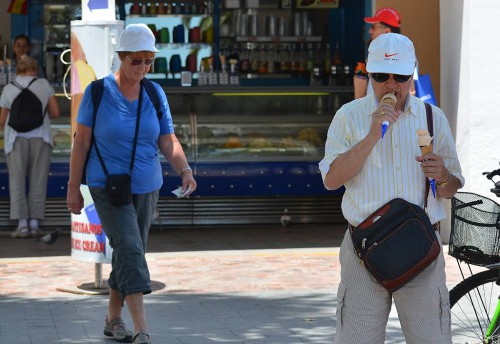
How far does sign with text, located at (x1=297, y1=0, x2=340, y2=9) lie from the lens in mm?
16328

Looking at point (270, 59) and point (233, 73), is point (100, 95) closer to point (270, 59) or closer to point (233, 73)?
point (233, 73)

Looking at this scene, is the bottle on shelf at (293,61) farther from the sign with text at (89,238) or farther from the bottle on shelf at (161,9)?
the sign with text at (89,238)

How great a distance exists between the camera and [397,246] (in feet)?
15.5

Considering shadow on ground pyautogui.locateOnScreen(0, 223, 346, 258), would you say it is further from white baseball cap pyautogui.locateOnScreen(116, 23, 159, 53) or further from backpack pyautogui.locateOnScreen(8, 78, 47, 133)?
white baseball cap pyautogui.locateOnScreen(116, 23, 159, 53)

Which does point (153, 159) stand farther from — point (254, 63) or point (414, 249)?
point (254, 63)

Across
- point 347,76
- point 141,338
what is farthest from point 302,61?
point 141,338

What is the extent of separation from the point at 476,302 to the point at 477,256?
1.85ft

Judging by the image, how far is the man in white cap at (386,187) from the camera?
479 centimetres

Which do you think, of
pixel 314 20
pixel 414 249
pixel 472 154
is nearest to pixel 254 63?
pixel 314 20

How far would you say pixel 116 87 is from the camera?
7.28m

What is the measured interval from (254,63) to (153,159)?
887 centimetres

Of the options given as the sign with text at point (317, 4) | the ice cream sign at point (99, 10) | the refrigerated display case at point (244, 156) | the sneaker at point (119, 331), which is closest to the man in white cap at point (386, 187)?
the sneaker at point (119, 331)

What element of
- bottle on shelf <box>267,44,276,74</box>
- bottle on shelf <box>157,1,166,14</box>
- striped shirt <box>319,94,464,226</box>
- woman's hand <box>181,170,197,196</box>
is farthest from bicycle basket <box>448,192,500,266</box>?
bottle on shelf <box>157,1,166,14</box>

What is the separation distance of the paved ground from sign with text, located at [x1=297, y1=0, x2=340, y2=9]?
4.38m
